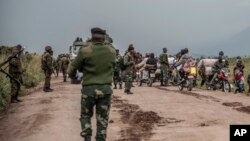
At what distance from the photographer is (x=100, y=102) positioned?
1009 cm

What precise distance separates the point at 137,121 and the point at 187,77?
11.1 metres

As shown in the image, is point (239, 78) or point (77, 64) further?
point (239, 78)

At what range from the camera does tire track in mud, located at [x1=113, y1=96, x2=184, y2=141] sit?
11888mm

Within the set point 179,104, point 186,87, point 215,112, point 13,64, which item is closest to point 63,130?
point 215,112

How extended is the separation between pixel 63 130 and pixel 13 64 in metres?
8.10

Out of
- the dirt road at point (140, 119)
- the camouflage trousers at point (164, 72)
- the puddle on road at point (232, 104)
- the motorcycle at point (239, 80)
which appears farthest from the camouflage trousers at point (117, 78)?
the puddle on road at point (232, 104)

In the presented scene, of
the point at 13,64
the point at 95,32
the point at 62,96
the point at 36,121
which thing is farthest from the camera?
the point at 62,96

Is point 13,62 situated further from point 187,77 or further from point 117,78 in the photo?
point 187,77

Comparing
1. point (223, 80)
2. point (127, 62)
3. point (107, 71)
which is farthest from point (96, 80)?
point (223, 80)

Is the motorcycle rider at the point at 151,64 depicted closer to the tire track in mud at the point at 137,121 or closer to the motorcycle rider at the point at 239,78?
the motorcycle rider at the point at 239,78

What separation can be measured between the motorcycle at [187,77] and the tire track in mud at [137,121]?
717cm

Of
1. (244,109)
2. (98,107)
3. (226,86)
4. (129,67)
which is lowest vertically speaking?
(244,109)

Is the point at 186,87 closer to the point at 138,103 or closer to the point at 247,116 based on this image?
the point at 138,103

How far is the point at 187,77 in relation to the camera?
24.9m
